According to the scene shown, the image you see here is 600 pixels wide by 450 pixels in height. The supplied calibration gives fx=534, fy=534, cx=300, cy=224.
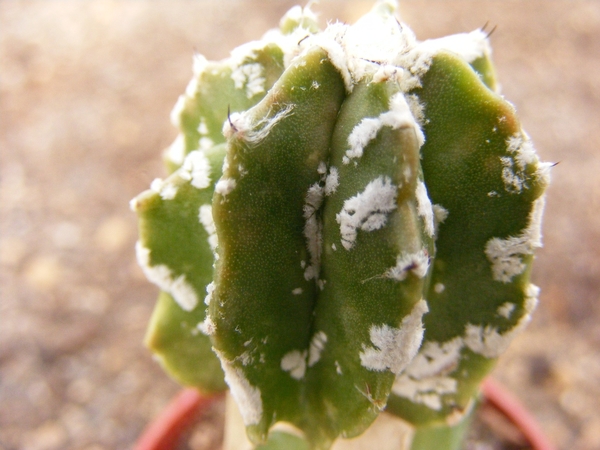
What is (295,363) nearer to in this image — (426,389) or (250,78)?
(426,389)

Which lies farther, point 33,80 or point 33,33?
point 33,33

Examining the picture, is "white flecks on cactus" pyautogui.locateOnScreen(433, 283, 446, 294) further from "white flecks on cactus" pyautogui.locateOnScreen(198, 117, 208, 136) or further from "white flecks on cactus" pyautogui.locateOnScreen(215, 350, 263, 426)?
"white flecks on cactus" pyautogui.locateOnScreen(198, 117, 208, 136)

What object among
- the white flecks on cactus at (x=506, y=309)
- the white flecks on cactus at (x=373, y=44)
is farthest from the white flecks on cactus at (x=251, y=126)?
the white flecks on cactus at (x=506, y=309)

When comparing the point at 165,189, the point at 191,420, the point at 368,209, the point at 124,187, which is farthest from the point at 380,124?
the point at 124,187

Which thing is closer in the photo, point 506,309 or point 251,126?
point 251,126

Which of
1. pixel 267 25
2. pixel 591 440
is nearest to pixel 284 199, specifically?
pixel 591 440

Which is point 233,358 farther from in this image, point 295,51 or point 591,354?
point 591,354
